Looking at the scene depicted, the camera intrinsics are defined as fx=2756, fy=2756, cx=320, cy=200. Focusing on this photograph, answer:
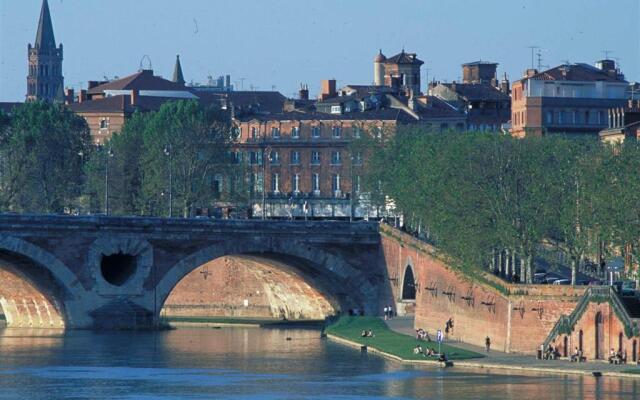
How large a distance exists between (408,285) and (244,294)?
19440mm

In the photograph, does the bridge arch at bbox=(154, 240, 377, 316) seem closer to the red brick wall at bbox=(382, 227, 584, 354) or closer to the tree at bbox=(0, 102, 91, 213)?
the red brick wall at bbox=(382, 227, 584, 354)

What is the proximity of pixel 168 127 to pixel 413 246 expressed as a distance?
1821 inches

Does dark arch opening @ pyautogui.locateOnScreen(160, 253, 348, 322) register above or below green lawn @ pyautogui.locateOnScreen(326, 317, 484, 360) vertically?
above

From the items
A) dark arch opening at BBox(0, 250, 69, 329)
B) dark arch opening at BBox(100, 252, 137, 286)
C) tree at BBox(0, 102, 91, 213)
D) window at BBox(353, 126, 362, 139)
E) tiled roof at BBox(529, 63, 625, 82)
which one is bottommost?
dark arch opening at BBox(0, 250, 69, 329)

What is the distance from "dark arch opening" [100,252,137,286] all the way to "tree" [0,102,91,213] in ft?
112

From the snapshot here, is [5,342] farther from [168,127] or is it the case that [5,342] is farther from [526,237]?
[168,127]

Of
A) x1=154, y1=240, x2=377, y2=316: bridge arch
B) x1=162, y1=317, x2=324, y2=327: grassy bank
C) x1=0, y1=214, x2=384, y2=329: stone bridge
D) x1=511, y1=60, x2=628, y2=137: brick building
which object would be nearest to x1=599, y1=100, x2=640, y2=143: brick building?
x1=511, y1=60, x2=628, y2=137: brick building

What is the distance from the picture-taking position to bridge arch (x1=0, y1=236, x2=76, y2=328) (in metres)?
142

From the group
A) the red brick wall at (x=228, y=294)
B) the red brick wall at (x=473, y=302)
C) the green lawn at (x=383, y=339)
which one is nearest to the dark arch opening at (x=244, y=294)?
the red brick wall at (x=228, y=294)

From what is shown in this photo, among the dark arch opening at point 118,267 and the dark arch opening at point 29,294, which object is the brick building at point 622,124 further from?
the dark arch opening at point 29,294

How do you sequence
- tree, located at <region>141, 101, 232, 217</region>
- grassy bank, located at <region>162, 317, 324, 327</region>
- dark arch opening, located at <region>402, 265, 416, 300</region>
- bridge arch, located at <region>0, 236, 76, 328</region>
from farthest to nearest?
tree, located at <region>141, 101, 232, 217</region> → grassy bank, located at <region>162, 317, 324, 327</region> → dark arch opening, located at <region>402, 265, 416, 300</region> → bridge arch, located at <region>0, 236, 76, 328</region>

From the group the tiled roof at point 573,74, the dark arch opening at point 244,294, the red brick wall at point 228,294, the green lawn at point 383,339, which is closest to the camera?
the green lawn at point 383,339

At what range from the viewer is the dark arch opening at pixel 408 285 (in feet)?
→ 487

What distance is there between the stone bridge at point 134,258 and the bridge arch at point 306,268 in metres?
0.05
